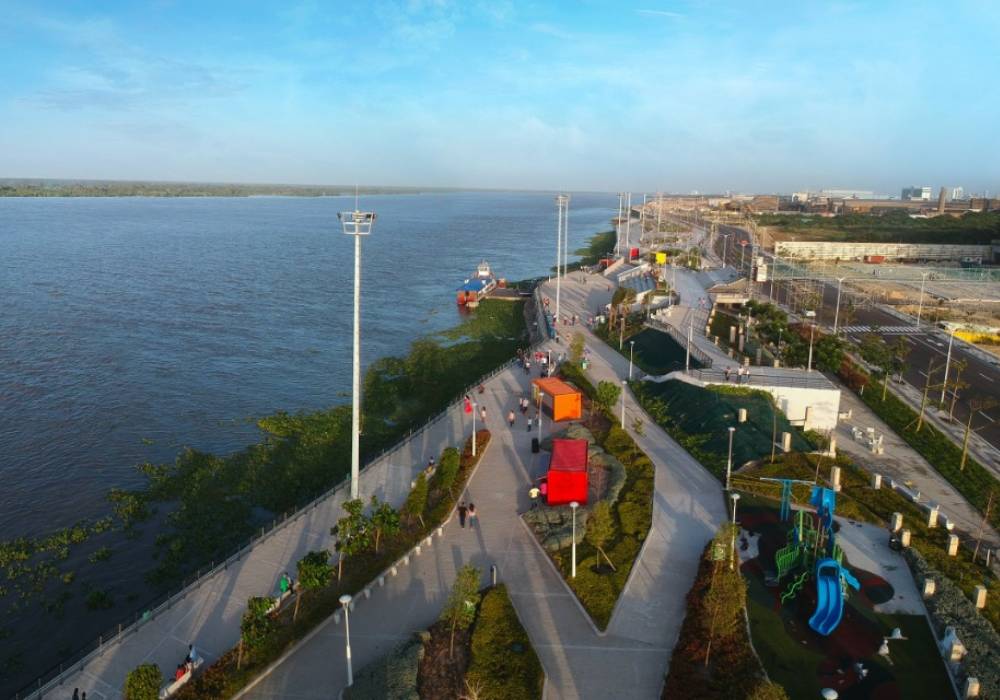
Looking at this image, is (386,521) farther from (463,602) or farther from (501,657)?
(501,657)

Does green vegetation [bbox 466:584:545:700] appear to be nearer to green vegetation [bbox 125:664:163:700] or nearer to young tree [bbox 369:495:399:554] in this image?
young tree [bbox 369:495:399:554]

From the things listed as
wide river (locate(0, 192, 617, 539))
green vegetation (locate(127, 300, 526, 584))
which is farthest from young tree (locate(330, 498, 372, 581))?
wide river (locate(0, 192, 617, 539))

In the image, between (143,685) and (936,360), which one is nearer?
(143,685)

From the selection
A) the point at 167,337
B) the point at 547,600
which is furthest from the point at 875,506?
the point at 167,337

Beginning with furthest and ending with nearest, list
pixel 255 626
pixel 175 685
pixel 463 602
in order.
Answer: pixel 463 602, pixel 255 626, pixel 175 685

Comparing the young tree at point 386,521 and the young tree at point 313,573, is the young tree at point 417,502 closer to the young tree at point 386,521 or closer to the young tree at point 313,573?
the young tree at point 386,521

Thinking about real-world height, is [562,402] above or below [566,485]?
above

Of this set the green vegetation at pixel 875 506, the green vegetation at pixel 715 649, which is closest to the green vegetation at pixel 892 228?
the green vegetation at pixel 875 506

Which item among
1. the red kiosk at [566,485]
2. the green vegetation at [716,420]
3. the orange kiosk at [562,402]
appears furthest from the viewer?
the orange kiosk at [562,402]
